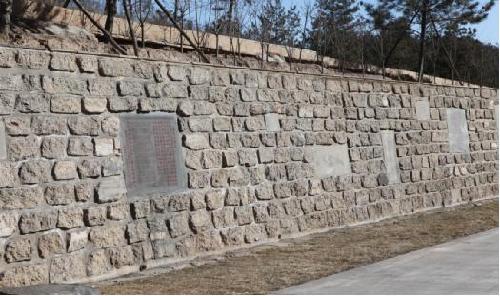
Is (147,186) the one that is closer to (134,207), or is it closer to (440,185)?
(134,207)

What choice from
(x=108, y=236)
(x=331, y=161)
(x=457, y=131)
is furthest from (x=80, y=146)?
(x=457, y=131)

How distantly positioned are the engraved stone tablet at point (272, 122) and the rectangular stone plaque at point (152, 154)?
183cm

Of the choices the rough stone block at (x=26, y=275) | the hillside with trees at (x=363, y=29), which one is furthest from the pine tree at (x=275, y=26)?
the rough stone block at (x=26, y=275)

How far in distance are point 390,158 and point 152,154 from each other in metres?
5.74

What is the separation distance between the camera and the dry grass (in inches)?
279

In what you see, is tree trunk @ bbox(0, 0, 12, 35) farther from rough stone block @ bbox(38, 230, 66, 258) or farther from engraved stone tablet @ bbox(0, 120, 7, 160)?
rough stone block @ bbox(38, 230, 66, 258)

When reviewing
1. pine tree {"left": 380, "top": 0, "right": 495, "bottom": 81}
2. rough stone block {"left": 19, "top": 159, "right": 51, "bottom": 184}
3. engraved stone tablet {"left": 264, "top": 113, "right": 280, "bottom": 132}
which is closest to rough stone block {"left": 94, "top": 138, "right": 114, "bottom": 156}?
rough stone block {"left": 19, "top": 159, "right": 51, "bottom": 184}

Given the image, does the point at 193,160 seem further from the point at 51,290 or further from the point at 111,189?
the point at 51,290

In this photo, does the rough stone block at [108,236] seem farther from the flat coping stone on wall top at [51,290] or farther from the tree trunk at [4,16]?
the tree trunk at [4,16]

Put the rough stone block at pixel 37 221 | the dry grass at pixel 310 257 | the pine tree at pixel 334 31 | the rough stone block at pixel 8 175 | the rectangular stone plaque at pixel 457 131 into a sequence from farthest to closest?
the pine tree at pixel 334 31 → the rectangular stone plaque at pixel 457 131 → the dry grass at pixel 310 257 → the rough stone block at pixel 37 221 → the rough stone block at pixel 8 175

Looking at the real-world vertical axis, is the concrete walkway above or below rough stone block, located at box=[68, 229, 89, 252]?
below

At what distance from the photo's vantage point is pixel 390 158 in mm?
12688

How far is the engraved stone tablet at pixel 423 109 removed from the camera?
13.7 m

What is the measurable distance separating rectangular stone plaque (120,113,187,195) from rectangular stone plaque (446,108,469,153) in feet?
25.6
